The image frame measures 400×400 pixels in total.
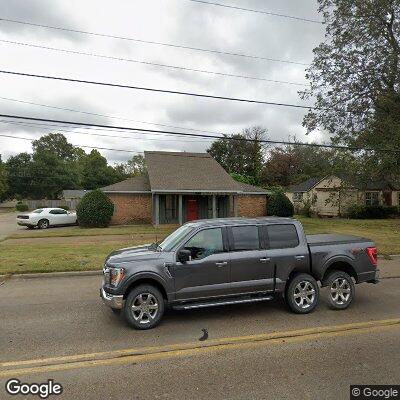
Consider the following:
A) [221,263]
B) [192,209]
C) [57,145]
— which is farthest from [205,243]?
[57,145]

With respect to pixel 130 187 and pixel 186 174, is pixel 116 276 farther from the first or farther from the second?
pixel 186 174

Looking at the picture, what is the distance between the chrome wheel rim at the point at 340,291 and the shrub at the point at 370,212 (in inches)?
1228

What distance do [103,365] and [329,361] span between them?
2.75m

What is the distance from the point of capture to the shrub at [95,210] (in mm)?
25438

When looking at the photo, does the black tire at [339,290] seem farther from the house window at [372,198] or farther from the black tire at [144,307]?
the house window at [372,198]

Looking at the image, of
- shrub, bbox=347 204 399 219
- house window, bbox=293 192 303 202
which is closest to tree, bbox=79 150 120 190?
house window, bbox=293 192 303 202

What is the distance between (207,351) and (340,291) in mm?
3178

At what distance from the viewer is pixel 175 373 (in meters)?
→ 4.34

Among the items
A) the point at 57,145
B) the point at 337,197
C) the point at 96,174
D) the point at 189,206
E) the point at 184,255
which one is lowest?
the point at 184,255

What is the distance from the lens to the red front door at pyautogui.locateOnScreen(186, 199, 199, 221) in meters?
29.1

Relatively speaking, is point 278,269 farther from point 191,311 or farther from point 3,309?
point 3,309

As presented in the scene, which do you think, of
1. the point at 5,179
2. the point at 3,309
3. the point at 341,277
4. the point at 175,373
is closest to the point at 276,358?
the point at 175,373

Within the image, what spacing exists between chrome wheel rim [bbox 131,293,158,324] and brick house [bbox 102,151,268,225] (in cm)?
1995

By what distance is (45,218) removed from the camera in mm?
26719
